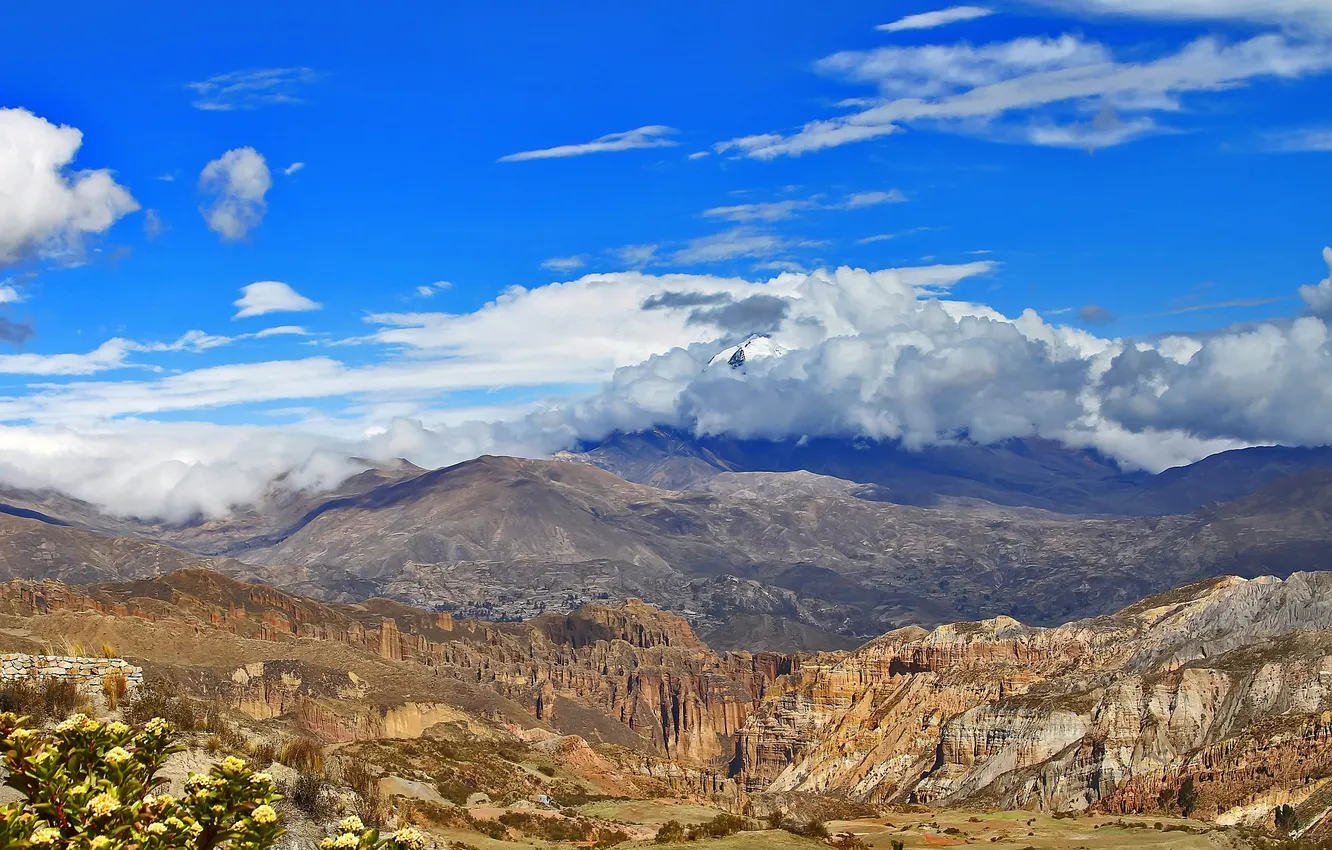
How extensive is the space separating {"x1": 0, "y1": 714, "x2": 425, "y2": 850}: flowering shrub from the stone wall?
72.8 feet

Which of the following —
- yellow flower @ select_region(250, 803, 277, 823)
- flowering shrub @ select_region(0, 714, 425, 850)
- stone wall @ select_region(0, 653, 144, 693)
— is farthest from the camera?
stone wall @ select_region(0, 653, 144, 693)

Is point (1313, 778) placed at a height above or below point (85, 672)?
below

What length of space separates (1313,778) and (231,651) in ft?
431

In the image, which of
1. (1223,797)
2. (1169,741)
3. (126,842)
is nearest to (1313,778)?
(1223,797)

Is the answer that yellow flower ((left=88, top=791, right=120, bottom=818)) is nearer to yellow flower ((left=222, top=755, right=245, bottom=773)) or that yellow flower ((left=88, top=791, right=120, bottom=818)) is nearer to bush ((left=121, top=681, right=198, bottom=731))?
yellow flower ((left=222, top=755, right=245, bottom=773))

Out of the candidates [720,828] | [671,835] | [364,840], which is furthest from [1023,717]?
[364,840]

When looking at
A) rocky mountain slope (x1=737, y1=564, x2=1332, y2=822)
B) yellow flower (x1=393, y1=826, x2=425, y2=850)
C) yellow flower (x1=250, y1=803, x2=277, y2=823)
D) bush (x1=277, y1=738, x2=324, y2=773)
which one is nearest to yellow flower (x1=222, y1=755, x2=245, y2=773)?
yellow flower (x1=250, y1=803, x2=277, y2=823)

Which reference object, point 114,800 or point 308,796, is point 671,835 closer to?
point 308,796

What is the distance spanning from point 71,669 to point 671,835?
22504 millimetres

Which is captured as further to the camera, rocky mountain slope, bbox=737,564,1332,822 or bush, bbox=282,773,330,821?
rocky mountain slope, bbox=737,564,1332,822

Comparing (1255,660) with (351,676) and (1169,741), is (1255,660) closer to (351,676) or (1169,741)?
(1169,741)

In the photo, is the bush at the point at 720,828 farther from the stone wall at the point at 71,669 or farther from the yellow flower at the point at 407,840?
the yellow flower at the point at 407,840

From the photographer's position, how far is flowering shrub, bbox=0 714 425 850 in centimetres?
1421

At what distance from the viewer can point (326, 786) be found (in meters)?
32.3
